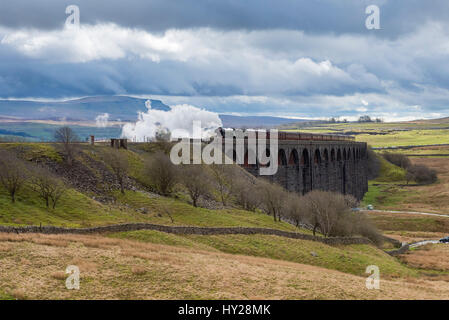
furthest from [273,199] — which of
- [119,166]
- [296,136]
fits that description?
[296,136]

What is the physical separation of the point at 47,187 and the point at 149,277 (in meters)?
24.8

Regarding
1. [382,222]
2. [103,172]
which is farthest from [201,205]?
[382,222]

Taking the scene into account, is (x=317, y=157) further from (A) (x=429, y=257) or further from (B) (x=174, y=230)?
(B) (x=174, y=230)

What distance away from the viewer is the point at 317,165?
337 ft

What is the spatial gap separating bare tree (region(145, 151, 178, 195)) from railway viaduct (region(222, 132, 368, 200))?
21709mm

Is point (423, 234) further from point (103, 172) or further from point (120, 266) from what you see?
point (120, 266)

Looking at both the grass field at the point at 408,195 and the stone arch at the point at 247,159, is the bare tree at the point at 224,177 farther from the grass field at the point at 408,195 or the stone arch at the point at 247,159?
the grass field at the point at 408,195

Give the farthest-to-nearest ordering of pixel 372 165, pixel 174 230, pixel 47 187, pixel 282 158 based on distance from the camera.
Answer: pixel 372 165 → pixel 282 158 → pixel 47 187 → pixel 174 230

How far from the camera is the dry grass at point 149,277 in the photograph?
22.0 metres

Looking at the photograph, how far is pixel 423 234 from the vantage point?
3056 inches

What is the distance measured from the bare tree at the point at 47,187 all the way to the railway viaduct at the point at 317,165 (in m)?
39.3

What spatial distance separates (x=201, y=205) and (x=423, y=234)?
137 feet

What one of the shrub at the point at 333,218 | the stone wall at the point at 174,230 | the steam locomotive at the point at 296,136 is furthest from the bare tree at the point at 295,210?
the steam locomotive at the point at 296,136
